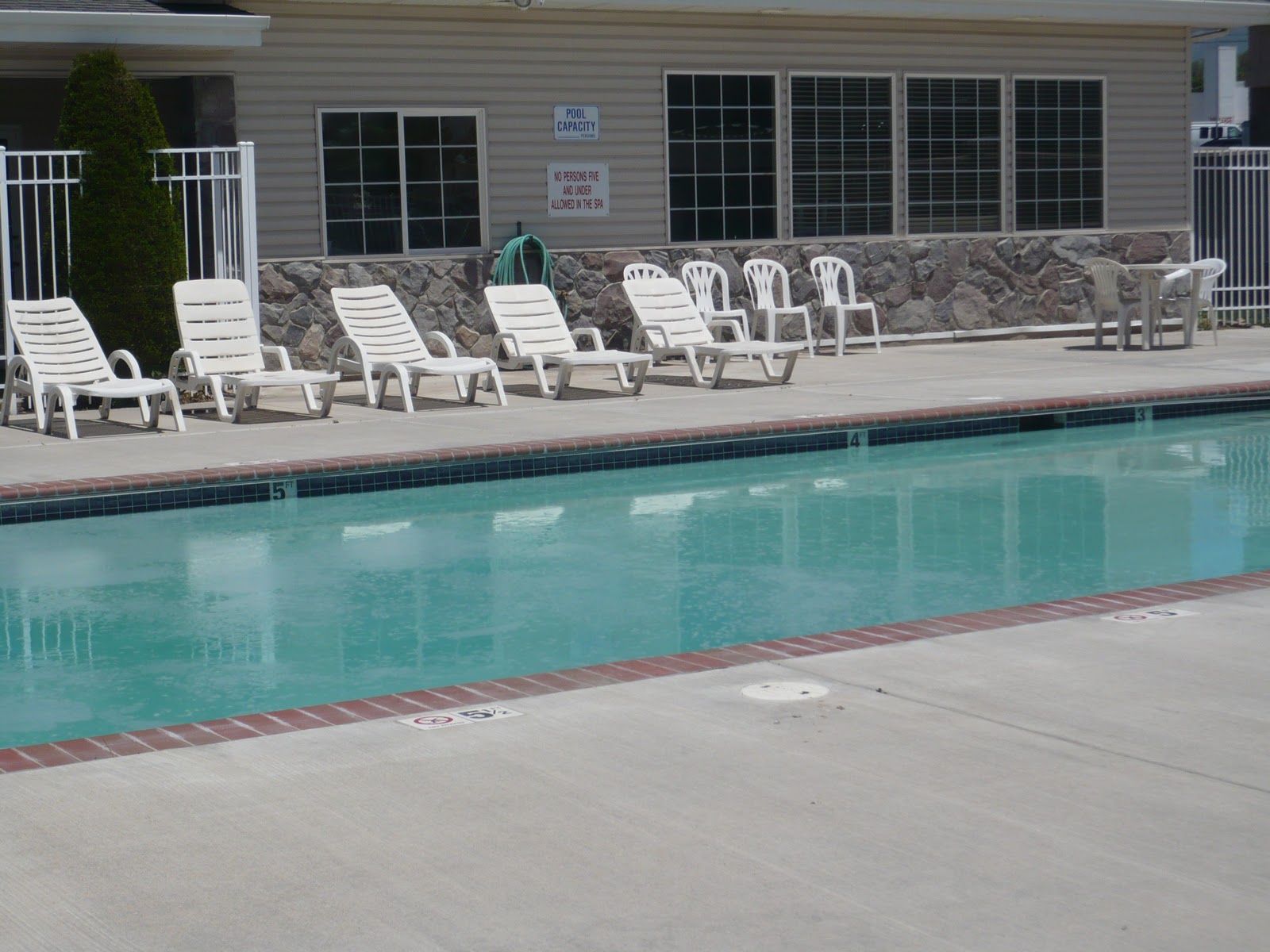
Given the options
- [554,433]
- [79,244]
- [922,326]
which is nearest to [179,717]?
[554,433]

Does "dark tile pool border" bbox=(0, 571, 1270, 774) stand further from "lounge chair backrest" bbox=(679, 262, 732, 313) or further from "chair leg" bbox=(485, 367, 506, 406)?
"lounge chair backrest" bbox=(679, 262, 732, 313)

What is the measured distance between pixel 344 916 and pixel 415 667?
2760 millimetres

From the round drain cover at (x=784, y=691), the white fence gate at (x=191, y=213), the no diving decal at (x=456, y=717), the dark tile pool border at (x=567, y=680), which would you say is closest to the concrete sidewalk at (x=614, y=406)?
the white fence gate at (x=191, y=213)

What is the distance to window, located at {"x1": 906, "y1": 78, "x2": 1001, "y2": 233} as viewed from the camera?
16.0 meters

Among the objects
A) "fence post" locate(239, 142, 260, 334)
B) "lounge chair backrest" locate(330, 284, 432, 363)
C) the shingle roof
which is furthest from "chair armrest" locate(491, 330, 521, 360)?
the shingle roof

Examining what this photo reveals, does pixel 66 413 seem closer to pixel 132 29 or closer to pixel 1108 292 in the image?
pixel 132 29

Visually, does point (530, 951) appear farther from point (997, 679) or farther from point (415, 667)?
point (415, 667)

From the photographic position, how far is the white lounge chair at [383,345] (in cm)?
1173

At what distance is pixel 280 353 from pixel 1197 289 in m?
8.17

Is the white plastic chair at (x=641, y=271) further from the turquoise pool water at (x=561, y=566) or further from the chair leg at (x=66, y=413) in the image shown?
the chair leg at (x=66, y=413)

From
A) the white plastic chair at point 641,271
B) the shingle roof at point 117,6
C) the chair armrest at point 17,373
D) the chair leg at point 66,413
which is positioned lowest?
the chair leg at point 66,413

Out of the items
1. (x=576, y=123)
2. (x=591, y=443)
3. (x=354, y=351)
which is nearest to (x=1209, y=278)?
(x=576, y=123)

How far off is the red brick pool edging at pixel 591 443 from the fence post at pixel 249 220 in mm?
3299

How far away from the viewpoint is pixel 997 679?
4.53 metres
